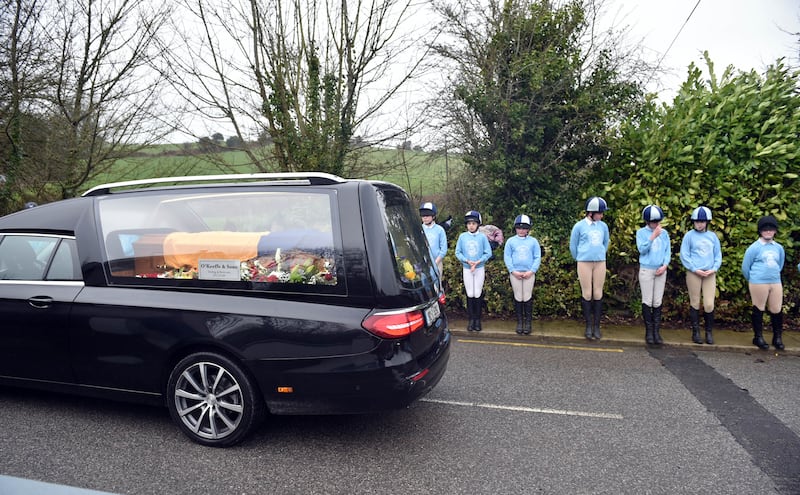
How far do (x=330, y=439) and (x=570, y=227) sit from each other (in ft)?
21.0

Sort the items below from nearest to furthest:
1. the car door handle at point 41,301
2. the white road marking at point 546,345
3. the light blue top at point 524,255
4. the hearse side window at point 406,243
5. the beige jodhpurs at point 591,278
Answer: the hearse side window at point 406,243, the car door handle at point 41,301, the white road marking at point 546,345, the beige jodhpurs at point 591,278, the light blue top at point 524,255

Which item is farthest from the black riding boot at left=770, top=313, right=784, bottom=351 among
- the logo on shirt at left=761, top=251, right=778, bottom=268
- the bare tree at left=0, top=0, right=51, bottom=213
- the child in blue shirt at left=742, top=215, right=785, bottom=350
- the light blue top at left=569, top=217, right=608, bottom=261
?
the bare tree at left=0, top=0, right=51, bottom=213

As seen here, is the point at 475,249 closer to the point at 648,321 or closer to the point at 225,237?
the point at 648,321

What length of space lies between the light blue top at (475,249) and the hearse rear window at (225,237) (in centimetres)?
450

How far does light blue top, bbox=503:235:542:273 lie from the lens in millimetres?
7574

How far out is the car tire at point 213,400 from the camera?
12.0 ft

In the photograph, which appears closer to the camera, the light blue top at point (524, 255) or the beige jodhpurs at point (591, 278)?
the beige jodhpurs at point (591, 278)

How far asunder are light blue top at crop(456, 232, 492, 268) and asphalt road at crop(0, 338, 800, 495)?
2.76 m

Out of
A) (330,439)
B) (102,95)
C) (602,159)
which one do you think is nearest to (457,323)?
(602,159)

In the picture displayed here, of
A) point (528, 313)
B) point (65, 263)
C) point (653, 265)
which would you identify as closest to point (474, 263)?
point (528, 313)

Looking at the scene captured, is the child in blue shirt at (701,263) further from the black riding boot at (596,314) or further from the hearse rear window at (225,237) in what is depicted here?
the hearse rear window at (225,237)

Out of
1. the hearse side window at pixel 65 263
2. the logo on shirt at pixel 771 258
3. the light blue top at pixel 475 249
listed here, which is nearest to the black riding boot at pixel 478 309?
the light blue top at pixel 475 249

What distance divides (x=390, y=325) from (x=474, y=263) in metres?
4.51

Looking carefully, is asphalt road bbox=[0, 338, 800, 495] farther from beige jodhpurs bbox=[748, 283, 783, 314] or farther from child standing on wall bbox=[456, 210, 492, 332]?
child standing on wall bbox=[456, 210, 492, 332]
